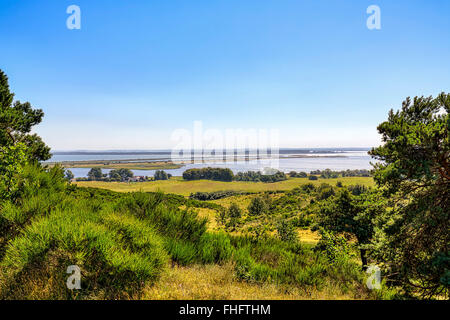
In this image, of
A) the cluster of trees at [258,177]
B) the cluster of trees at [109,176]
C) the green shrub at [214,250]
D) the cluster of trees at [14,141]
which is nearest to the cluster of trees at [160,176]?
the cluster of trees at [109,176]

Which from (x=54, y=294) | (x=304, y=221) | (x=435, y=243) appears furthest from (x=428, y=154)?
(x=304, y=221)

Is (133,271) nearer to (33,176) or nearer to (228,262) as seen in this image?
(228,262)

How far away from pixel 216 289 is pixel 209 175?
115841 mm

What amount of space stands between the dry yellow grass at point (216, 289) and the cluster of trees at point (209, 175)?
112m

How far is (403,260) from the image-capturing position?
6289 mm

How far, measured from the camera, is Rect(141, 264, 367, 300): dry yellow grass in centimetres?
420

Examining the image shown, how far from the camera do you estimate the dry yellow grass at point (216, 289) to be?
4.20 meters

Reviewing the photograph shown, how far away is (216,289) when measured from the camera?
447 centimetres

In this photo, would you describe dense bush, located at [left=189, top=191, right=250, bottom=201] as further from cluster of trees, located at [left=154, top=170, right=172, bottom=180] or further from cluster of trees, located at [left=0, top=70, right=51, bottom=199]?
cluster of trees, located at [left=0, top=70, right=51, bottom=199]

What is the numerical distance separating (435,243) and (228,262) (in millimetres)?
6081

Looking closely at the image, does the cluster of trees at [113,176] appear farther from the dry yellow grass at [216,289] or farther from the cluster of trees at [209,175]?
the dry yellow grass at [216,289]

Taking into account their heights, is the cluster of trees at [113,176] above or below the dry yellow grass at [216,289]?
below

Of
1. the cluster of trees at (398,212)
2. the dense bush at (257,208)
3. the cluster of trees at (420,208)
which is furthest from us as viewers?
the dense bush at (257,208)

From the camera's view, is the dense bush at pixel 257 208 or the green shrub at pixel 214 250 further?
the dense bush at pixel 257 208
